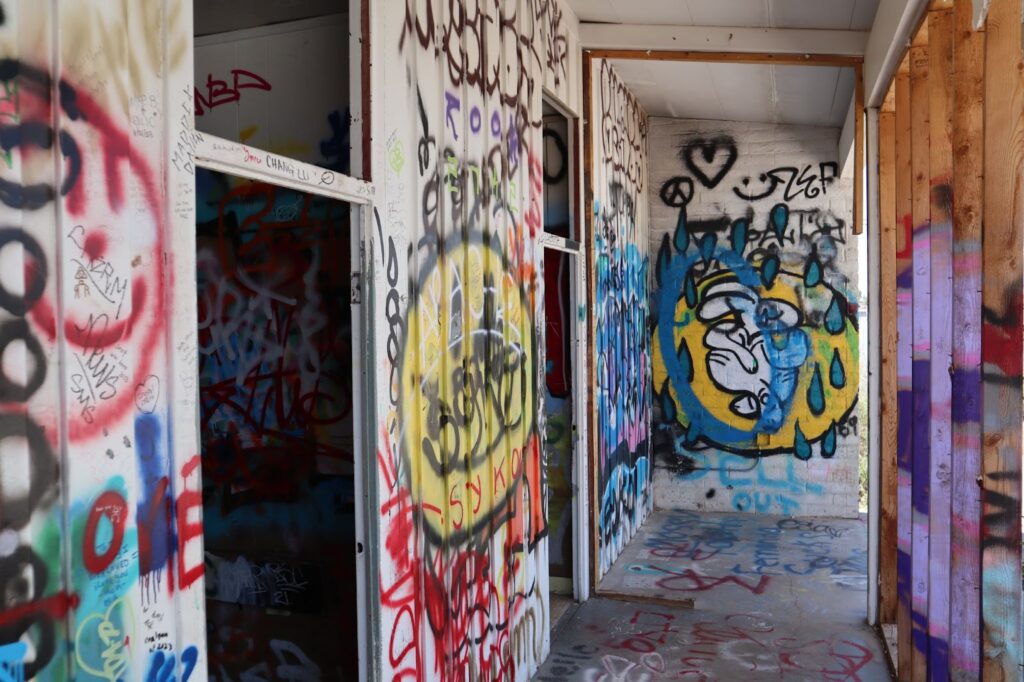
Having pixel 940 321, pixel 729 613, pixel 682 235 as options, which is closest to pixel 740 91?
pixel 682 235

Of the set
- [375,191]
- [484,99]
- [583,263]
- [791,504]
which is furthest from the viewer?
[791,504]

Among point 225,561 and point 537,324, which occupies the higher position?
point 537,324

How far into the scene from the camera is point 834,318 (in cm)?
886

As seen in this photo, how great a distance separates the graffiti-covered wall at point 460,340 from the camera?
3189 millimetres

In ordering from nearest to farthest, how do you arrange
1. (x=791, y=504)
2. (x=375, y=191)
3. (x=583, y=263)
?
(x=375, y=191) < (x=583, y=263) < (x=791, y=504)

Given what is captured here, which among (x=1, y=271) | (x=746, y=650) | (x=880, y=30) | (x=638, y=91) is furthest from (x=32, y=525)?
(x=638, y=91)

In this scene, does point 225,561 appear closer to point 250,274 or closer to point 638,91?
point 250,274

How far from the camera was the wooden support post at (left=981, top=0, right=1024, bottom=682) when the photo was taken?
266 cm

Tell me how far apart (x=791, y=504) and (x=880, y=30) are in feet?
17.7

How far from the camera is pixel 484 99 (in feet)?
13.7

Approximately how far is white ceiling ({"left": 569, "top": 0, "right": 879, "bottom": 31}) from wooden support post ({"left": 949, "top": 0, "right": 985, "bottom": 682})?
2.30 meters

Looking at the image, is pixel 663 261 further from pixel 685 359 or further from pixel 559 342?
pixel 559 342

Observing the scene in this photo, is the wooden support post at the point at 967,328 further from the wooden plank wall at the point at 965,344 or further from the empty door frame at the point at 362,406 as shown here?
the empty door frame at the point at 362,406

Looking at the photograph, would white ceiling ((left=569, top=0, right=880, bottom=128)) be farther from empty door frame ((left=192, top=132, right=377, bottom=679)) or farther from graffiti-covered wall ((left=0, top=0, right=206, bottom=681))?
graffiti-covered wall ((left=0, top=0, right=206, bottom=681))
